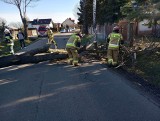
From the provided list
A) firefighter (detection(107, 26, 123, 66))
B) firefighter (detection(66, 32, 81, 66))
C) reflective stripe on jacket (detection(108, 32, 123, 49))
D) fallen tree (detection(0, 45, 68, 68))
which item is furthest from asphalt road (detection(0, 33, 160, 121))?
fallen tree (detection(0, 45, 68, 68))

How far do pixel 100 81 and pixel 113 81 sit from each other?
0.45 m

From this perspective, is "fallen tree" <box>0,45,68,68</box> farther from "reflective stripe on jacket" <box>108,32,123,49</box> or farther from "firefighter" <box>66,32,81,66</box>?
"reflective stripe on jacket" <box>108,32,123,49</box>

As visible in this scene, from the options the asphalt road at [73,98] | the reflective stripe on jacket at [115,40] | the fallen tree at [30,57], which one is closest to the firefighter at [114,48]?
the reflective stripe on jacket at [115,40]

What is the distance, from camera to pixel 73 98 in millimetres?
7000

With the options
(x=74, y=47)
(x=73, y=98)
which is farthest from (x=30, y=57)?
(x=73, y=98)

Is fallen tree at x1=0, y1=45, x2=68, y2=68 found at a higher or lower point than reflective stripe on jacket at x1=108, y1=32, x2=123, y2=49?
lower

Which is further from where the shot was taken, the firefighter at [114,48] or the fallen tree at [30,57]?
the fallen tree at [30,57]

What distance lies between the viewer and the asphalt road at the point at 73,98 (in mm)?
Answer: 5715

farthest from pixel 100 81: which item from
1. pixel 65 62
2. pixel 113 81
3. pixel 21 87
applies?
pixel 65 62

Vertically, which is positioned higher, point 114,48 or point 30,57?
point 114,48

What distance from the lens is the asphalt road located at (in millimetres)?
5715

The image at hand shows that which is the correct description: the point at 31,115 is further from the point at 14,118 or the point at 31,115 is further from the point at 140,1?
the point at 140,1

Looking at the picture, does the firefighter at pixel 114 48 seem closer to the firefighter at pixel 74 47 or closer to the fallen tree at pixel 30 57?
the firefighter at pixel 74 47

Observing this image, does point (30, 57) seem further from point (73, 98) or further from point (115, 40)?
point (73, 98)
